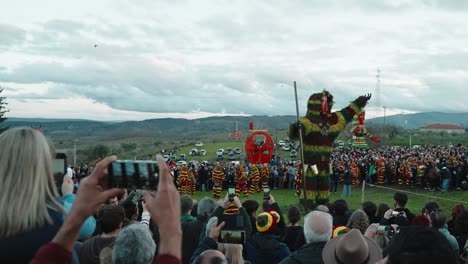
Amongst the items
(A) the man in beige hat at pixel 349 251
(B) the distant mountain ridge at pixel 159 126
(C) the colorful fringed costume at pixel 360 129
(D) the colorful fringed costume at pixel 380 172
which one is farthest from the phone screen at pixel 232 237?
(B) the distant mountain ridge at pixel 159 126

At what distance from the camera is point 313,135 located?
14391 mm

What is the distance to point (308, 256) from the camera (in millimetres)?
4234

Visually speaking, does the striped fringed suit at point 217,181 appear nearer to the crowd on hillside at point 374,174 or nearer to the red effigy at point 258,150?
the crowd on hillside at point 374,174

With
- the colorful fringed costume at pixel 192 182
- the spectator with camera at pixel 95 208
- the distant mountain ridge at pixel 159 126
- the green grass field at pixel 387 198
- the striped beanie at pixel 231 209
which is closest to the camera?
the spectator with camera at pixel 95 208

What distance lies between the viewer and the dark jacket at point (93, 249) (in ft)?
15.6

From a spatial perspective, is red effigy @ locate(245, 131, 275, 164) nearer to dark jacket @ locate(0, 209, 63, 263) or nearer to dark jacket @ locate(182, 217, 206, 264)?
dark jacket @ locate(182, 217, 206, 264)

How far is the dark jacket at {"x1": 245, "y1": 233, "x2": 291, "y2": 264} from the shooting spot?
575 cm

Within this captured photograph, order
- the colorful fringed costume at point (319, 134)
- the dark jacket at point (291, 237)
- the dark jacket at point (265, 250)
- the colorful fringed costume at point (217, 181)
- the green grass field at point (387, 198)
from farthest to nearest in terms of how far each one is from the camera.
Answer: the colorful fringed costume at point (217, 181) < the green grass field at point (387, 198) < the colorful fringed costume at point (319, 134) < the dark jacket at point (291, 237) < the dark jacket at point (265, 250)

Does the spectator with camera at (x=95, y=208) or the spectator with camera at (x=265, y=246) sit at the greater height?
the spectator with camera at (x=95, y=208)

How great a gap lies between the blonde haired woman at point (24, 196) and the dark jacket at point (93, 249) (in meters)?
2.55

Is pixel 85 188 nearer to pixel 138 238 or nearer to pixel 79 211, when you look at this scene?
pixel 79 211

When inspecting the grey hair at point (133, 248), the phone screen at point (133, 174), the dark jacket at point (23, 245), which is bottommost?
the grey hair at point (133, 248)

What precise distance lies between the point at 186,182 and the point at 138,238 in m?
22.3

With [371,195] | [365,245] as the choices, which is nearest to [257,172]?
[371,195]
